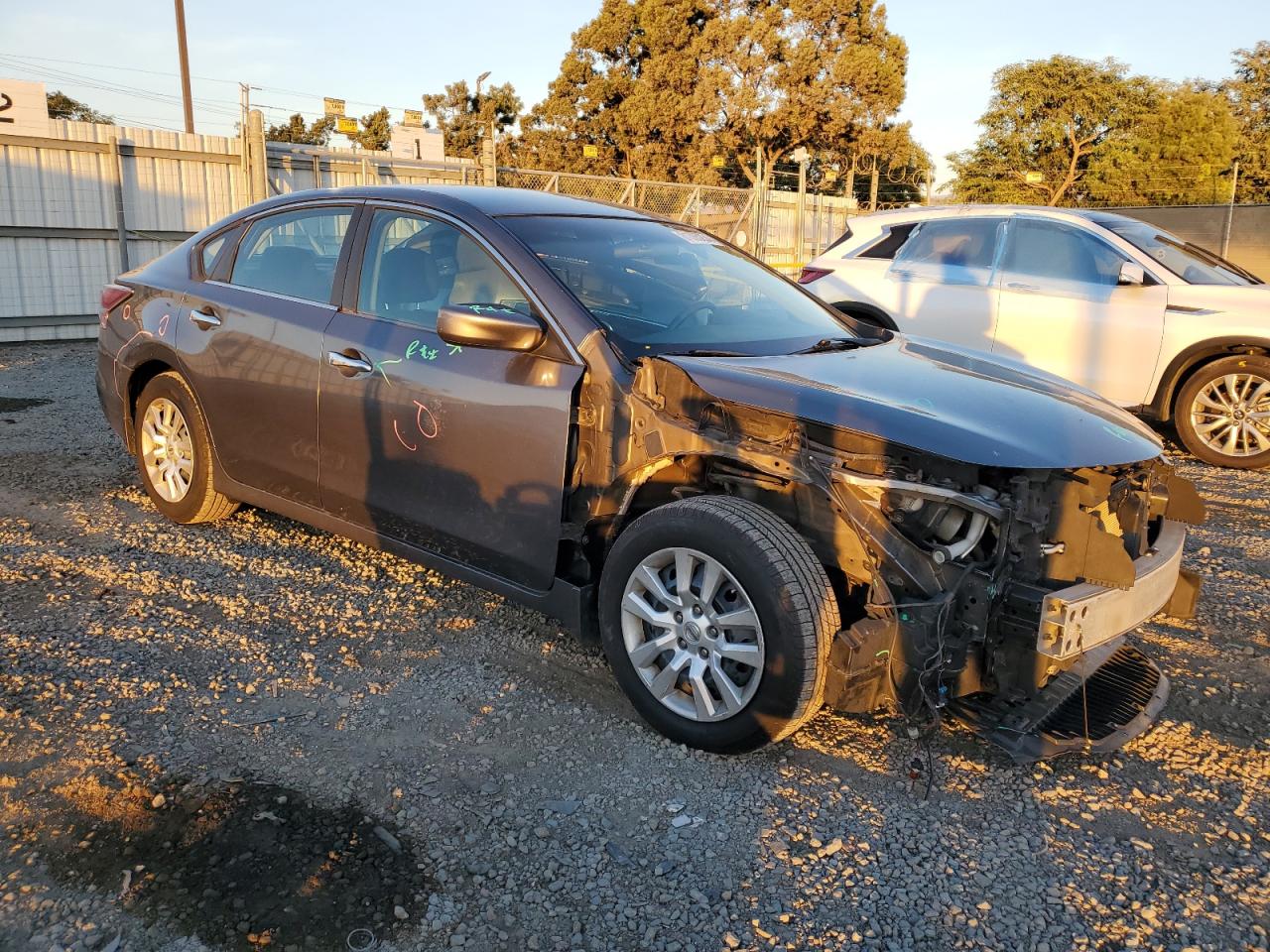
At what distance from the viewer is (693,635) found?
2.99m

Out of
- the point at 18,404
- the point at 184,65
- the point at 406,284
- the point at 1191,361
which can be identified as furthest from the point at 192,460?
the point at 184,65

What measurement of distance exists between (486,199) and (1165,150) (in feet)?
141

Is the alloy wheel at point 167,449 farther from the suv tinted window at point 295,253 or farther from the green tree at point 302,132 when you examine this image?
the green tree at point 302,132

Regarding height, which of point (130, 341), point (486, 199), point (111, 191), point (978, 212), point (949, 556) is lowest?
point (949, 556)

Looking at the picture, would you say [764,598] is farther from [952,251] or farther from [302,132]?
[302,132]

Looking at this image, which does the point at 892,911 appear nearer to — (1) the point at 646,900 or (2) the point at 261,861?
(1) the point at 646,900

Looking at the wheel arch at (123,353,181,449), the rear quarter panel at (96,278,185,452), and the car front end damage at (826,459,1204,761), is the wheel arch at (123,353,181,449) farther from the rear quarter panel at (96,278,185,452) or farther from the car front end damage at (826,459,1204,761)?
the car front end damage at (826,459,1204,761)

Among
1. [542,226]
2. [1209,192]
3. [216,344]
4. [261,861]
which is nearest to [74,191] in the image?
[216,344]

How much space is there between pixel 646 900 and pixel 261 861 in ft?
3.25

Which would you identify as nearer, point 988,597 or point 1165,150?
point 988,597

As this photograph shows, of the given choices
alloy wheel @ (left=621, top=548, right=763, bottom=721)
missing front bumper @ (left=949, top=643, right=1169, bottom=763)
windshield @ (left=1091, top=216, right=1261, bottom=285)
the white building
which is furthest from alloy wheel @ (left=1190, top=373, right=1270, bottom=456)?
the white building

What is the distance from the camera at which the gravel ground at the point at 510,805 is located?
2305 millimetres

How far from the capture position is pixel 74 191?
12.7 meters

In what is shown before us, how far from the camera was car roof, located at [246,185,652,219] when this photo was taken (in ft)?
12.8
